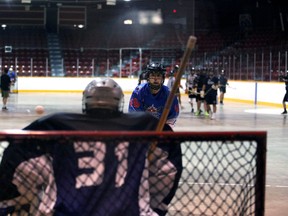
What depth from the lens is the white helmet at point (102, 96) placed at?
2176mm

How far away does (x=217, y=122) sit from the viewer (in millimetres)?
13711

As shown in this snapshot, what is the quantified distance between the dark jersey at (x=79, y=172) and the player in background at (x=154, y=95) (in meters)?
3.26

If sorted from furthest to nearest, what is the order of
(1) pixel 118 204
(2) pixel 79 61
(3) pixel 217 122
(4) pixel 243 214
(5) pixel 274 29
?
(2) pixel 79 61, (5) pixel 274 29, (3) pixel 217 122, (4) pixel 243 214, (1) pixel 118 204

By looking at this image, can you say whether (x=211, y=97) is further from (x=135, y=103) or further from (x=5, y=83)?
(x=135, y=103)

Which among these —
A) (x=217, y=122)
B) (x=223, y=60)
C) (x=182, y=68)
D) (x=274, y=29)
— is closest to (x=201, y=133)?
(x=182, y=68)

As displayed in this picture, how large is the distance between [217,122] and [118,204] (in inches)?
464

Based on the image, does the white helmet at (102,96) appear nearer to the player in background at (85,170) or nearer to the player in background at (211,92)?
the player in background at (85,170)

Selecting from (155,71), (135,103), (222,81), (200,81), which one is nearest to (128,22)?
(222,81)

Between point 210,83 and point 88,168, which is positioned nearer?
point 88,168

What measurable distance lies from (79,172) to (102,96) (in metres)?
0.32

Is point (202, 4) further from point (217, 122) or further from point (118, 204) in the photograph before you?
point (118, 204)

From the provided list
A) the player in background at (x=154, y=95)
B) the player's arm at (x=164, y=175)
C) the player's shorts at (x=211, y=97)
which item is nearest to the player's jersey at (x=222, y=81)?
the player's shorts at (x=211, y=97)

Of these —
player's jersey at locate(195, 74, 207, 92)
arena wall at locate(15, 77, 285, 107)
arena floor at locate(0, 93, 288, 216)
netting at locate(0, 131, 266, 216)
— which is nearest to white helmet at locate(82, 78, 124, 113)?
netting at locate(0, 131, 266, 216)

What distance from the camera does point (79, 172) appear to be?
2.03 m
